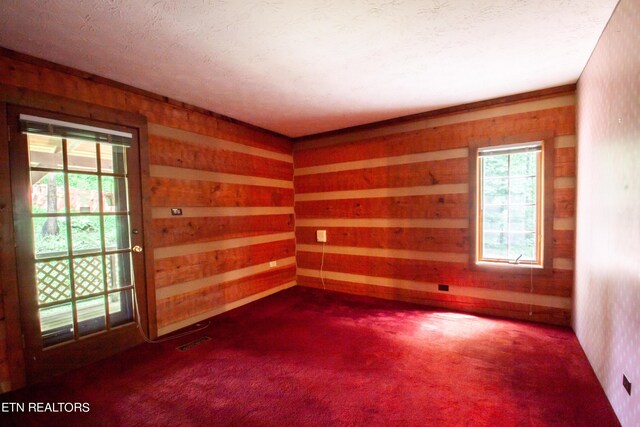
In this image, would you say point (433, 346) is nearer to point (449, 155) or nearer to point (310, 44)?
point (449, 155)

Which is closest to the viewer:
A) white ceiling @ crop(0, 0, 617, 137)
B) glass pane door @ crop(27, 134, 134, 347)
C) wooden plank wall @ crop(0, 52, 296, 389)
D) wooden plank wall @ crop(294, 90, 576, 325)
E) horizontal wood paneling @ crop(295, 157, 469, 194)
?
white ceiling @ crop(0, 0, 617, 137)

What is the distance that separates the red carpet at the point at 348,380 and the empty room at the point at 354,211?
21mm

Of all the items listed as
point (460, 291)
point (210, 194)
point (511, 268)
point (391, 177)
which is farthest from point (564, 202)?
point (210, 194)

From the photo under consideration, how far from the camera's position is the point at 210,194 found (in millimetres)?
3598

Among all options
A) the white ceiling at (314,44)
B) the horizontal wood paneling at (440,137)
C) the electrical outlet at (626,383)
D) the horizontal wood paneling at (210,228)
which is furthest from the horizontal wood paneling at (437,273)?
the white ceiling at (314,44)

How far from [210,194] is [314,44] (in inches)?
87.5

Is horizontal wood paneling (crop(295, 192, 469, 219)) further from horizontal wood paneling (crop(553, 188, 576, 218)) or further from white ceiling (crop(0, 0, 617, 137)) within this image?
white ceiling (crop(0, 0, 617, 137))

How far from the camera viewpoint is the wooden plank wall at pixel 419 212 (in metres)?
3.08

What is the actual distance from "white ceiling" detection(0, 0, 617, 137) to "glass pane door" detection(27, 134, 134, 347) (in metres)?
0.79

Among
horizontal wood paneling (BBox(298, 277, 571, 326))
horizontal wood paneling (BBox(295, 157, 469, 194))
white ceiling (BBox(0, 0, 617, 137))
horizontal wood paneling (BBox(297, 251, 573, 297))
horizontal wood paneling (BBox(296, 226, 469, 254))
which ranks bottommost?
horizontal wood paneling (BBox(298, 277, 571, 326))

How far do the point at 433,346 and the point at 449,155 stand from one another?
7.44 feet

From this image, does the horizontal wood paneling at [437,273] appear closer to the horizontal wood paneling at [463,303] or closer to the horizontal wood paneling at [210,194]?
the horizontal wood paneling at [463,303]

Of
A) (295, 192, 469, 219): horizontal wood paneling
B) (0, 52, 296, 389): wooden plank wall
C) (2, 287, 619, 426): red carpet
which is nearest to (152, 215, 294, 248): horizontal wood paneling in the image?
(0, 52, 296, 389): wooden plank wall

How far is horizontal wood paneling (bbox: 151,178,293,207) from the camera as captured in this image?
312 cm
